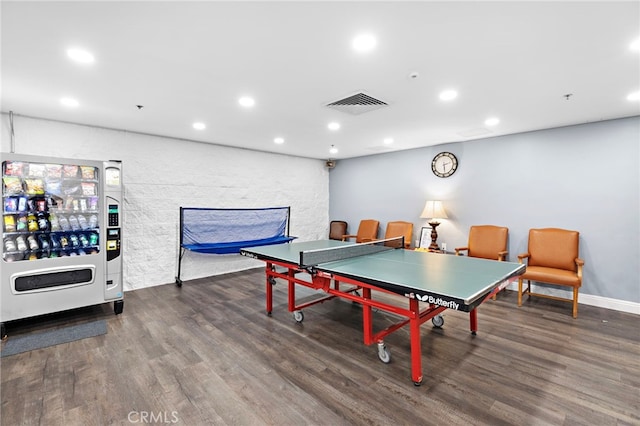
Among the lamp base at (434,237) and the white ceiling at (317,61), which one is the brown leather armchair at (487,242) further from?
the white ceiling at (317,61)

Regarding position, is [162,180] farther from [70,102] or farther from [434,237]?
[434,237]

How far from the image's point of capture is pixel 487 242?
4434 mm

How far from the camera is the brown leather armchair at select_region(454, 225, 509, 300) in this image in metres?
4.33

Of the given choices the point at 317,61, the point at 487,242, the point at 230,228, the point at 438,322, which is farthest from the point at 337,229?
the point at 317,61

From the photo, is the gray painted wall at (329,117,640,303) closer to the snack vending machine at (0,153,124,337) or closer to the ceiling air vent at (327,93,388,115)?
the ceiling air vent at (327,93,388,115)

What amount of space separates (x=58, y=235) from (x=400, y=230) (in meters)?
5.12

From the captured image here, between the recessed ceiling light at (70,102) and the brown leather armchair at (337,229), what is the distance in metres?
5.03

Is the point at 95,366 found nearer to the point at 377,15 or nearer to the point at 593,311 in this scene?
the point at 377,15

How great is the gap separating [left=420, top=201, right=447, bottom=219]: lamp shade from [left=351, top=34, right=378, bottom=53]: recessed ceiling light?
347cm

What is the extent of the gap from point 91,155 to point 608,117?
685cm

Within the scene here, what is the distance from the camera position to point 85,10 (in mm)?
1637

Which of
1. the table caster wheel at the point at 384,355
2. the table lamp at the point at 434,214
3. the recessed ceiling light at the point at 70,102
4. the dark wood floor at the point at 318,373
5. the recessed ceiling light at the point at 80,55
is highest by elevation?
the recessed ceiling light at the point at 70,102

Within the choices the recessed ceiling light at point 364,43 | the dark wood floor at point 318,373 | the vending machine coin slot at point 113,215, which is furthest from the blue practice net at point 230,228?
the recessed ceiling light at point 364,43

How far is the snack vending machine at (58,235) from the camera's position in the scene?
2.93 m
